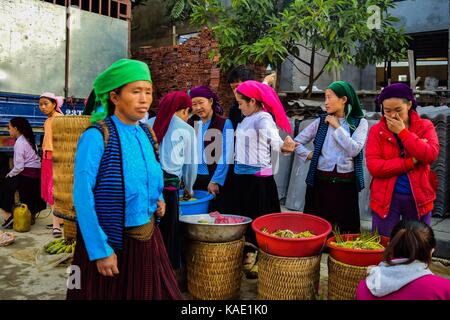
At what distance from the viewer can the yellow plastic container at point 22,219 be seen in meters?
5.99

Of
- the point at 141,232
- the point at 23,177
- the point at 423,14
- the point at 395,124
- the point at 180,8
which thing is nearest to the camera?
the point at 141,232

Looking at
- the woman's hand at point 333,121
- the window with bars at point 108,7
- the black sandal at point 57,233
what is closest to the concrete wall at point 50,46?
the window with bars at point 108,7

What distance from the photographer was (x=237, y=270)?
11.6 ft

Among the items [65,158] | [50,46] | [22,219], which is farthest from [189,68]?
[65,158]

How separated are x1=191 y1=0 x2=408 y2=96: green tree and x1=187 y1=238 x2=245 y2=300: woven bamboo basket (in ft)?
14.5

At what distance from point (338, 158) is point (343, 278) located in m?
1.25

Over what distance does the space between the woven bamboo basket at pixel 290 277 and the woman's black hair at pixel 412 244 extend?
0.95m

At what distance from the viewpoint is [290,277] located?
3.10 metres

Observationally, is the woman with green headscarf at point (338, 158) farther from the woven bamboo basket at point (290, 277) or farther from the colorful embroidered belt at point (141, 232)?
the colorful embroidered belt at point (141, 232)

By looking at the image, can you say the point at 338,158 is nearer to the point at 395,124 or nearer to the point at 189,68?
the point at 395,124

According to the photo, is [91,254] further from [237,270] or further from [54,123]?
[237,270]

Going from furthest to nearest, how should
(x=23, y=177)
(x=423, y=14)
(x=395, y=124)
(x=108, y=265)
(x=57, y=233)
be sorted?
1. (x=423, y=14)
2. (x=23, y=177)
3. (x=57, y=233)
4. (x=395, y=124)
5. (x=108, y=265)

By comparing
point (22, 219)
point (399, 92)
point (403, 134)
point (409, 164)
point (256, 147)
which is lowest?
point (22, 219)
